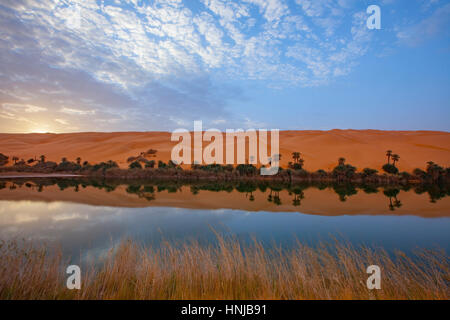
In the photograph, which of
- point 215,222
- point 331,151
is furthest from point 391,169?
point 215,222

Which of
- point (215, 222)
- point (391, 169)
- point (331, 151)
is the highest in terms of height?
point (331, 151)

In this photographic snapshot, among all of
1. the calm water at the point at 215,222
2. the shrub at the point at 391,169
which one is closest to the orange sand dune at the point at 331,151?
the shrub at the point at 391,169

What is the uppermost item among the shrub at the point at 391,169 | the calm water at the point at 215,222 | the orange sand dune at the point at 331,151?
the orange sand dune at the point at 331,151

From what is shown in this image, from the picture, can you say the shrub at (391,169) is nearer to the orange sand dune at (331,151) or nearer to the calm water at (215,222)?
the orange sand dune at (331,151)

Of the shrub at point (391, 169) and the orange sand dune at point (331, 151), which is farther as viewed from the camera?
the orange sand dune at point (331, 151)

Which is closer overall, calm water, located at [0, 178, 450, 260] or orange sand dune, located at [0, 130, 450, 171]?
calm water, located at [0, 178, 450, 260]

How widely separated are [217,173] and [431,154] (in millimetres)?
39855

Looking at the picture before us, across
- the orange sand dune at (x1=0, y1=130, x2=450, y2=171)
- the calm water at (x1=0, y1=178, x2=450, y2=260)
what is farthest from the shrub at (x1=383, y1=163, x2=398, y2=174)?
the calm water at (x1=0, y1=178, x2=450, y2=260)

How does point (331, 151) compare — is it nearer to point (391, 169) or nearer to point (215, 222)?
point (391, 169)

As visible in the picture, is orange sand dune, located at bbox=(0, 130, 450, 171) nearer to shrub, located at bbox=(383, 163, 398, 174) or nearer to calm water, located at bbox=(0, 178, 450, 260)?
shrub, located at bbox=(383, 163, 398, 174)

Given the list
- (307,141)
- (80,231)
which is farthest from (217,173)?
(307,141)
